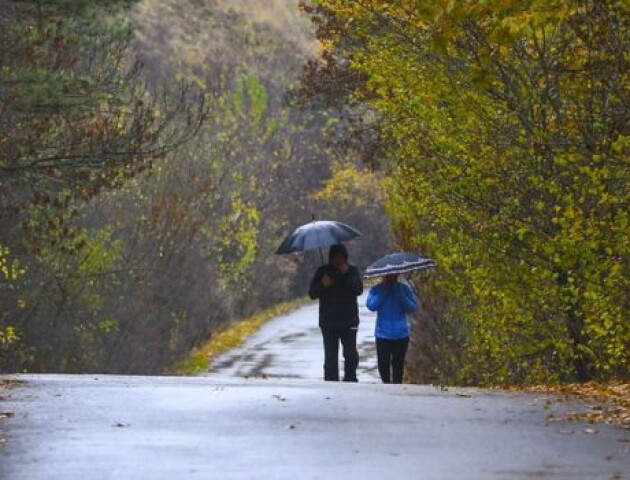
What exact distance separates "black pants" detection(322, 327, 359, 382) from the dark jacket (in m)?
0.17

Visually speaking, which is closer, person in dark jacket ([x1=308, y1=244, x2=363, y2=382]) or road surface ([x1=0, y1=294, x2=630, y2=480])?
road surface ([x1=0, y1=294, x2=630, y2=480])

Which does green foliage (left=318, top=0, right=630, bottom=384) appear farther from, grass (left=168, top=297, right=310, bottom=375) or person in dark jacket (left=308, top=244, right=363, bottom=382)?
grass (left=168, top=297, right=310, bottom=375)

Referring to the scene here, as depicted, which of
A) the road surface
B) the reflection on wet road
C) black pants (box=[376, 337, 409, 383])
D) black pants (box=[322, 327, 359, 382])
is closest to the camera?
the road surface

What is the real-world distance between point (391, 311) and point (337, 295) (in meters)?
0.64

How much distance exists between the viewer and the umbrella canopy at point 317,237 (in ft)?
67.7

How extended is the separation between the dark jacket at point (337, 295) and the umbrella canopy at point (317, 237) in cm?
64

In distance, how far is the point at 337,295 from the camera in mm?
19875

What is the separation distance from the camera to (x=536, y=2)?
1230cm

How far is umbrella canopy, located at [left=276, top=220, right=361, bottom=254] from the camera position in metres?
20.6

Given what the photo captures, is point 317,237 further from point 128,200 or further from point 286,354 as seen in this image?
point 286,354

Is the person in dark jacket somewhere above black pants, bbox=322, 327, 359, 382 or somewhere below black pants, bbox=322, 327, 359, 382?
above

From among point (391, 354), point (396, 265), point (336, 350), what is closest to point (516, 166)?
point (396, 265)

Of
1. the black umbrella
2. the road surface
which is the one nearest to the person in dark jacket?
the black umbrella

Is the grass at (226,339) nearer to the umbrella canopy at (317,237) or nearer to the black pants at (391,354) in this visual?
the umbrella canopy at (317,237)
